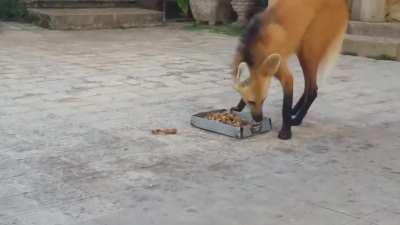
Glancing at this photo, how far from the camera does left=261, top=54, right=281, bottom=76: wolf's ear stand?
13.3 feet

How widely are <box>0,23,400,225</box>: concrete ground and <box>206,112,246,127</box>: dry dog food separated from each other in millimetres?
148

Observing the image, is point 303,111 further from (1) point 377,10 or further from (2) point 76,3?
(2) point 76,3

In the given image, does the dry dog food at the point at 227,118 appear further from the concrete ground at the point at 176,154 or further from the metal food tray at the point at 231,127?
the concrete ground at the point at 176,154

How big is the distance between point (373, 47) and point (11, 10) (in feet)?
18.5

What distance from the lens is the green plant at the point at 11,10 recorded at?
10.4m

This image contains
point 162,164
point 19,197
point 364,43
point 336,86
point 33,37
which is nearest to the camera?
point 19,197

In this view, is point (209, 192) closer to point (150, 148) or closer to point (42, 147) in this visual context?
point (150, 148)

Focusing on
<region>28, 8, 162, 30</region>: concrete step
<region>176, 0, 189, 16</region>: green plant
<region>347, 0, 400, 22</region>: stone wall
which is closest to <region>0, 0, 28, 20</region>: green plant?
<region>28, 8, 162, 30</region>: concrete step

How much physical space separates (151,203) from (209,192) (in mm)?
321

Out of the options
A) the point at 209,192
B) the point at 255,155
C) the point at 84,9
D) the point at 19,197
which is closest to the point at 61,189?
the point at 19,197

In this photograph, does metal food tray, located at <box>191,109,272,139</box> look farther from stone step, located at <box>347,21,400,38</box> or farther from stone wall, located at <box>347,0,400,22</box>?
stone wall, located at <box>347,0,400,22</box>

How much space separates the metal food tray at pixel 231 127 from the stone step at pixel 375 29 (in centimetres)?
480

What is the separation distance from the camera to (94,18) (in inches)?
402

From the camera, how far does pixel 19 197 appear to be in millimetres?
3080
